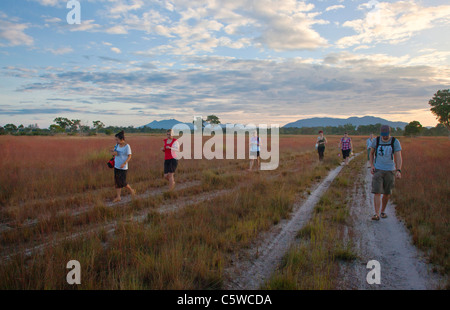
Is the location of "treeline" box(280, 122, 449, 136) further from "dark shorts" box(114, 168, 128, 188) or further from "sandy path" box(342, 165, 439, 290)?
"dark shorts" box(114, 168, 128, 188)

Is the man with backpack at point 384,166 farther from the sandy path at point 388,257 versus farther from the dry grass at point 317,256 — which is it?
the dry grass at point 317,256

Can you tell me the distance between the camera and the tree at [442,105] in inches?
2025

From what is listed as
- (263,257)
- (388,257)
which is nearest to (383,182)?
(388,257)

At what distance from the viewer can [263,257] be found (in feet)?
13.1

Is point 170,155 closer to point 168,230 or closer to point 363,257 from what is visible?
point 168,230

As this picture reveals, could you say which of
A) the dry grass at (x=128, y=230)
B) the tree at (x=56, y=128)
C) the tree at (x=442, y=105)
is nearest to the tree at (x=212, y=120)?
the tree at (x=56, y=128)

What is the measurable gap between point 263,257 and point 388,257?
2.08m

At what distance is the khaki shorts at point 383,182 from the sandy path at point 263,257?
183 centimetres

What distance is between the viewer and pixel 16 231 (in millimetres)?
4668

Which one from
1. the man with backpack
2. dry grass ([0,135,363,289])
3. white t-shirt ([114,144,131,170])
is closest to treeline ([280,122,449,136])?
dry grass ([0,135,363,289])

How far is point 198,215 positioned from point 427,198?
6603 mm

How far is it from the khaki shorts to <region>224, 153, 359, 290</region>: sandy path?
6.02 feet
